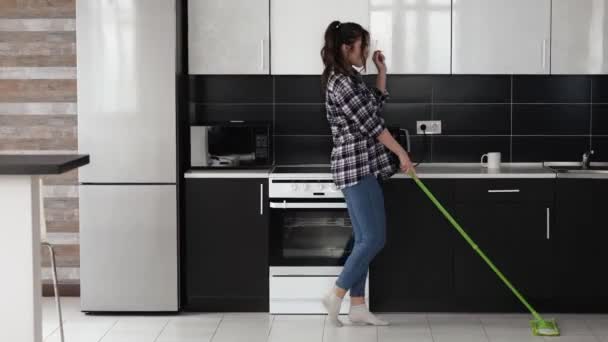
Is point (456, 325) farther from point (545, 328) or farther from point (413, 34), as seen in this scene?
point (413, 34)

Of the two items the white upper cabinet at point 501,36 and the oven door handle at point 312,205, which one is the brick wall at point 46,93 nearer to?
the oven door handle at point 312,205

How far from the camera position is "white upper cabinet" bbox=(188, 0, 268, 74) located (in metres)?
5.21

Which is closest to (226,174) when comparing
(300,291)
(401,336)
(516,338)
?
(300,291)

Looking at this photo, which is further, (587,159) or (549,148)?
(549,148)

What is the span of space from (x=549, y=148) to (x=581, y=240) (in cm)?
73

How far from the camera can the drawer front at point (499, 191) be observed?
5.04 meters

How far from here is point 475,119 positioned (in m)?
5.57

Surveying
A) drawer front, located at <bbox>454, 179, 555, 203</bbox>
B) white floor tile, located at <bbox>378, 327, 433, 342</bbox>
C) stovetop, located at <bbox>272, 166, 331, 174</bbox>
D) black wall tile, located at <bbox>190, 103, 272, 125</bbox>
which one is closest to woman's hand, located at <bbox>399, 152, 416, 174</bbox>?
drawer front, located at <bbox>454, 179, 555, 203</bbox>

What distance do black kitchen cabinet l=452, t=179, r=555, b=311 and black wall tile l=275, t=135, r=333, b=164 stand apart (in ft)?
3.01

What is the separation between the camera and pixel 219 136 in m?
5.24

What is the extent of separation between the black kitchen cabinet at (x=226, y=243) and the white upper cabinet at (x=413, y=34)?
0.99 m

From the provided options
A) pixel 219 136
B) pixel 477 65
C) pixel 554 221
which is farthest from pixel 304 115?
pixel 554 221

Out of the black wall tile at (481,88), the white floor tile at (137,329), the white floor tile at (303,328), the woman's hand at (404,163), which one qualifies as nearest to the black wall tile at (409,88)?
the black wall tile at (481,88)

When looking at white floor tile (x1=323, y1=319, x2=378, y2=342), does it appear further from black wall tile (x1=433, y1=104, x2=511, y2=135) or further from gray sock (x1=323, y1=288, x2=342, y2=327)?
black wall tile (x1=433, y1=104, x2=511, y2=135)
